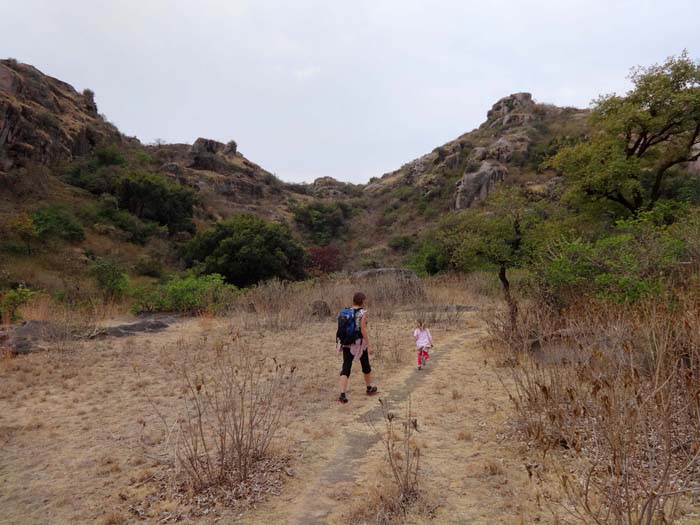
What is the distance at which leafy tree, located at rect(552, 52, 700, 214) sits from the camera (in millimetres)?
13125

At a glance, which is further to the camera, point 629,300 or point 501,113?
point 501,113

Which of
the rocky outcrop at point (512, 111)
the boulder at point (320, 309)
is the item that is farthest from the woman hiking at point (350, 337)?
the rocky outcrop at point (512, 111)

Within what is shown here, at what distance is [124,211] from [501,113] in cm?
4387

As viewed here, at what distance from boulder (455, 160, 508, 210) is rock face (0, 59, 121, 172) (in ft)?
102

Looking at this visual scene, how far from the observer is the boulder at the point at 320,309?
521 inches

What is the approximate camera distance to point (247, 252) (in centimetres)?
2131

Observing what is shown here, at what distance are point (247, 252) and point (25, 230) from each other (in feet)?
34.2

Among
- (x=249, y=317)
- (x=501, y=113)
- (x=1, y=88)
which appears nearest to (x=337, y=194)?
(x=501, y=113)

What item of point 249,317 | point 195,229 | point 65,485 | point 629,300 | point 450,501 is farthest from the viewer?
Result: point 195,229

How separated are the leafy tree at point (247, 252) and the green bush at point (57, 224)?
570cm

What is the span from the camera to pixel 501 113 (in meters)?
51.9

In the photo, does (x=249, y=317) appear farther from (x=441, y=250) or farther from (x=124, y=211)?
(x=124, y=211)

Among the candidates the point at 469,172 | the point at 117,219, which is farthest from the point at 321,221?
the point at 117,219

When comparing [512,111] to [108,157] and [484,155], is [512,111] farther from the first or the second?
A: [108,157]
